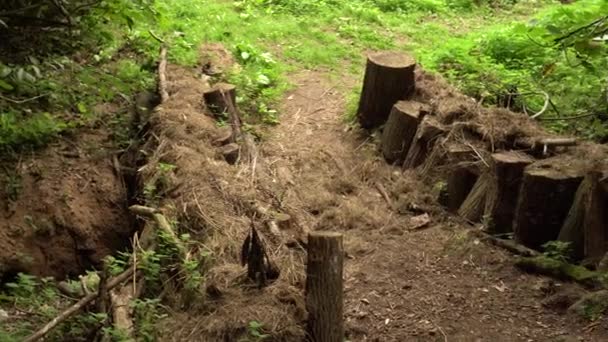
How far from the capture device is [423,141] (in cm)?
796

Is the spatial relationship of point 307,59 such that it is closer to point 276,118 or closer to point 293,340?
point 276,118

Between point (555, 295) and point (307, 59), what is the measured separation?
6.34 m

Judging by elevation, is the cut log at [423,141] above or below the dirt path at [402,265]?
above

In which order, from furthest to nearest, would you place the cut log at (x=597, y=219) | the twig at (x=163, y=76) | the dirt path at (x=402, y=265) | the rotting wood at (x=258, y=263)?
the twig at (x=163, y=76)
the cut log at (x=597, y=219)
the dirt path at (x=402, y=265)
the rotting wood at (x=258, y=263)

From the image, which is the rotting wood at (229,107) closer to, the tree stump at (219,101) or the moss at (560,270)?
the tree stump at (219,101)

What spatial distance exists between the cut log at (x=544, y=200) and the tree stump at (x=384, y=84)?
2.58m

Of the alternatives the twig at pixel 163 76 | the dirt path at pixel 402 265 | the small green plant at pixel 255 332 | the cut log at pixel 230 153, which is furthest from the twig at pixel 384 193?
the small green plant at pixel 255 332

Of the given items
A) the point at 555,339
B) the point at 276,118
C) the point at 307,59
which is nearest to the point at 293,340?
the point at 555,339

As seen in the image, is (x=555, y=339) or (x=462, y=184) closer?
(x=555, y=339)

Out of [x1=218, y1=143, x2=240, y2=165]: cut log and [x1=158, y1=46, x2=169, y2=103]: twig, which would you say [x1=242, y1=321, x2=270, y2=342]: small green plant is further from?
[x1=158, y1=46, x2=169, y2=103]: twig

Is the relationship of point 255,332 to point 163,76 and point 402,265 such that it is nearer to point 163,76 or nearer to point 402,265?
point 402,265

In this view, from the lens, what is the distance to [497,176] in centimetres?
664

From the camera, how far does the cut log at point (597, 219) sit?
5859 mm

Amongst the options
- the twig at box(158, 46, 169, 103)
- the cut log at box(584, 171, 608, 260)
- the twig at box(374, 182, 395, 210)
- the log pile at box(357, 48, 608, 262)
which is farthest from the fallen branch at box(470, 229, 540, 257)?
the twig at box(158, 46, 169, 103)
